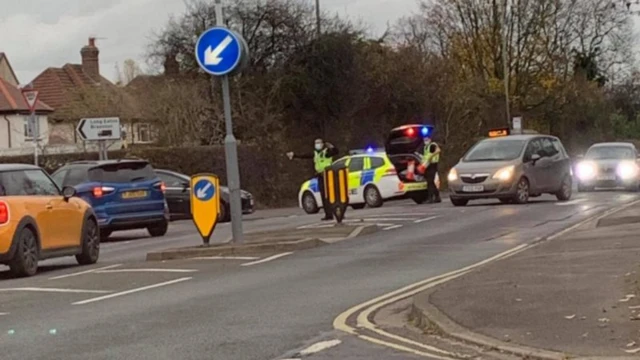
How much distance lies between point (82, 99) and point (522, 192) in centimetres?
3400

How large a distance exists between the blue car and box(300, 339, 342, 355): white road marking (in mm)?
15179

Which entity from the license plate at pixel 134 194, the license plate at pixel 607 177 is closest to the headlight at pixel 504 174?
the license plate at pixel 134 194

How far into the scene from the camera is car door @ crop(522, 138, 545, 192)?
2751cm

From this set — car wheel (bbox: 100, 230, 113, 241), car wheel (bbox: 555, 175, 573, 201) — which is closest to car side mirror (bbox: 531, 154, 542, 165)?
car wheel (bbox: 555, 175, 573, 201)

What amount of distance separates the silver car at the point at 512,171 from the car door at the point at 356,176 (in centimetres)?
410

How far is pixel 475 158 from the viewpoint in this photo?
28281 mm

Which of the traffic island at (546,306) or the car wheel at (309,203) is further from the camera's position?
the car wheel at (309,203)

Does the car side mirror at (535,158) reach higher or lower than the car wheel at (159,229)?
higher

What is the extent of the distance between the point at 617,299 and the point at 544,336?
A: 1.70m

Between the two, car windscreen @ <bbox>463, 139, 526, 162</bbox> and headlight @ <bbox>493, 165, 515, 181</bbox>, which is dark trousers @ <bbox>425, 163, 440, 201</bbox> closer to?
car windscreen @ <bbox>463, 139, 526, 162</bbox>

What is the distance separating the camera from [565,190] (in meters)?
28.7

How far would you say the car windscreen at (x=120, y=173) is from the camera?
955 inches

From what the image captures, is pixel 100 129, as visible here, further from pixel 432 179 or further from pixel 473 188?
pixel 473 188

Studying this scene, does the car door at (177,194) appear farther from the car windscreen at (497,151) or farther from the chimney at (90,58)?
the chimney at (90,58)
